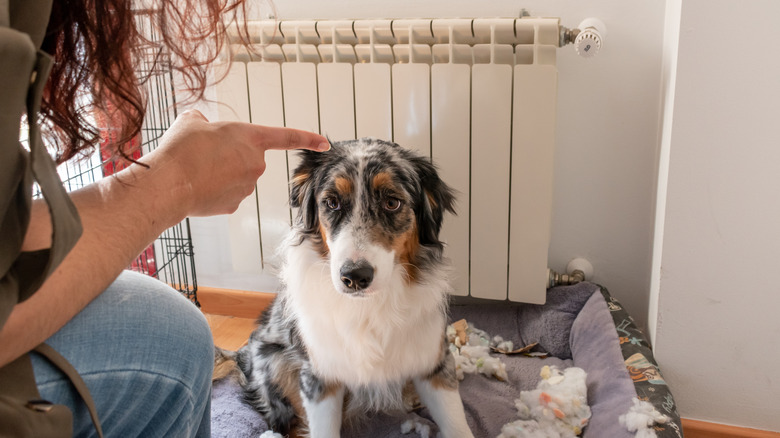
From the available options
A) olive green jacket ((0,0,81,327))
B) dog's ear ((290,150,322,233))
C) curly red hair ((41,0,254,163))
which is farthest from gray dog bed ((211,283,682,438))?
olive green jacket ((0,0,81,327))

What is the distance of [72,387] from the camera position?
80cm

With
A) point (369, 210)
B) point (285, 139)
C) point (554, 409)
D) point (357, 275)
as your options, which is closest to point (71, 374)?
point (285, 139)

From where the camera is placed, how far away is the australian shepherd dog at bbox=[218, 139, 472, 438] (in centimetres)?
156

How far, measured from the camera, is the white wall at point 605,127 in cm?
205

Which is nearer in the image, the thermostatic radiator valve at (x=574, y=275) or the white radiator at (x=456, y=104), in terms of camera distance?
the white radiator at (x=456, y=104)

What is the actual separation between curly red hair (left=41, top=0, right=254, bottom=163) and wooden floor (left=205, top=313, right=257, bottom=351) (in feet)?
5.03

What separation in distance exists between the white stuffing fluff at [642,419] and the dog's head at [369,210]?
0.58m

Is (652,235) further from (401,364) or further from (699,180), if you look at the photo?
(401,364)

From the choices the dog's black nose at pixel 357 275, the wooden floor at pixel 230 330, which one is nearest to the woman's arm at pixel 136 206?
the dog's black nose at pixel 357 275

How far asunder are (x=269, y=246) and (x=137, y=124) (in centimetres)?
147

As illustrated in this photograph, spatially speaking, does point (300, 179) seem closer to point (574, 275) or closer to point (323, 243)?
point (323, 243)

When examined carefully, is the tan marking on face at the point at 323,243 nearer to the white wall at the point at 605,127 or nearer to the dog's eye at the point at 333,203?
the dog's eye at the point at 333,203

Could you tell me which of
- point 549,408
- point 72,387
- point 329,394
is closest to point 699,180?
point 549,408

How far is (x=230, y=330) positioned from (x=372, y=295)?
4.01 feet
